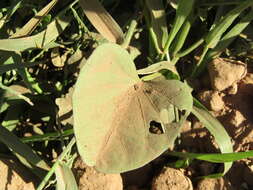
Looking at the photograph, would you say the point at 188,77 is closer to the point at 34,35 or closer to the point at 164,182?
the point at 164,182

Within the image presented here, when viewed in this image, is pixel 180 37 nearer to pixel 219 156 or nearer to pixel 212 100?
pixel 212 100

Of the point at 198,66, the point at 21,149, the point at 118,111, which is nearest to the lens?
the point at 118,111

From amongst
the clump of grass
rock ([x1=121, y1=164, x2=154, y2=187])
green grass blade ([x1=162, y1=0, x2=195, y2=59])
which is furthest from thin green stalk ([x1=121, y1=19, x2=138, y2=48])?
rock ([x1=121, y1=164, x2=154, y2=187])

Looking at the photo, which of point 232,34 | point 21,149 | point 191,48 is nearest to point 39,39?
point 21,149

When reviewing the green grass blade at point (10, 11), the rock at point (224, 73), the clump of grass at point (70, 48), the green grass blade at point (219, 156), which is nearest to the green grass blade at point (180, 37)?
the clump of grass at point (70, 48)

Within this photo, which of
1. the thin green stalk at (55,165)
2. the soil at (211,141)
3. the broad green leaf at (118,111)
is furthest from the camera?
the soil at (211,141)

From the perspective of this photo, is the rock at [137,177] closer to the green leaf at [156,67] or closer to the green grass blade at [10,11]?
the green leaf at [156,67]

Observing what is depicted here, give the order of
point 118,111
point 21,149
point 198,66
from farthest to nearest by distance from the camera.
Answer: point 198,66, point 21,149, point 118,111
